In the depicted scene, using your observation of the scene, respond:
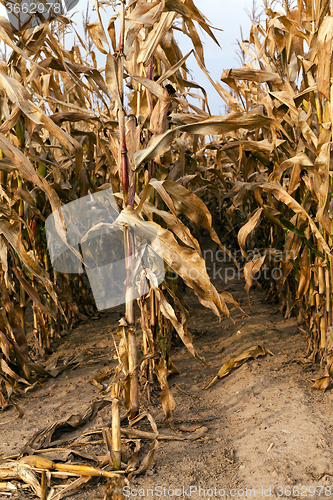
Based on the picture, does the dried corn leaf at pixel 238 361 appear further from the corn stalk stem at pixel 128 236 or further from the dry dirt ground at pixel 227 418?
the corn stalk stem at pixel 128 236

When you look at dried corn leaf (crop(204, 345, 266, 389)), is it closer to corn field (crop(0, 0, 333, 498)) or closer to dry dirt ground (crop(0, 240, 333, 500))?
dry dirt ground (crop(0, 240, 333, 500))

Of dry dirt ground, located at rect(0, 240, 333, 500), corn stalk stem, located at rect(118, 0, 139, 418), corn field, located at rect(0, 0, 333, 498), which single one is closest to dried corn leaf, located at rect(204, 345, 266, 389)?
dry dirt ground, located at rect(0, 240, 333, 500)

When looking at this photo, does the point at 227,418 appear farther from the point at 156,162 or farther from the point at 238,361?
the point at 156,162

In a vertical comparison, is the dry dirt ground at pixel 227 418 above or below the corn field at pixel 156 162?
below

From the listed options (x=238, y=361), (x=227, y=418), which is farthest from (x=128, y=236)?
(x=238, y=361)

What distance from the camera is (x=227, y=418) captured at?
1519mm

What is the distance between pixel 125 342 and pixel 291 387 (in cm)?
85

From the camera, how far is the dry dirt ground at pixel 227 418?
1104 millimetres

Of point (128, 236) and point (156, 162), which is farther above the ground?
point (156, 162)

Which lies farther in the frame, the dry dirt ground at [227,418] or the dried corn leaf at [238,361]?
the dried corn leaf at [238,361]

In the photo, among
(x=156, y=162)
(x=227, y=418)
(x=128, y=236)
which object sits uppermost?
(x=156, y=162)

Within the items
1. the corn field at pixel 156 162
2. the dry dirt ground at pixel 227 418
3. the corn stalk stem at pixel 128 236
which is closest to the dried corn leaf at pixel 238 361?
the dry dirt ground at pixel 227 418

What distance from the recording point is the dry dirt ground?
1104 millimetres

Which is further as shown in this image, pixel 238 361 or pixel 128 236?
pixel 238 361
